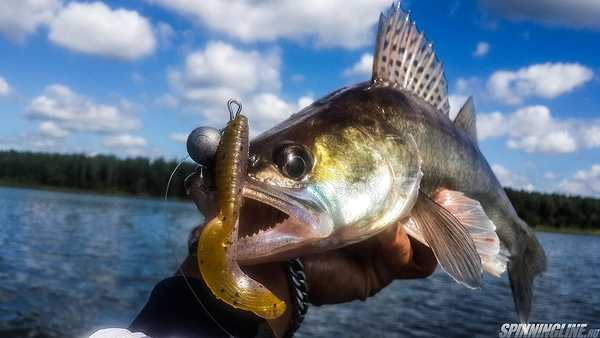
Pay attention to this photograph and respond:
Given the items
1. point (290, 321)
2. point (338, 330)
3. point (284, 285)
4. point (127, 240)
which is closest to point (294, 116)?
point (284, 285)

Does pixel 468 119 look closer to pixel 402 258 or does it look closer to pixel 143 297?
pixel 402 258

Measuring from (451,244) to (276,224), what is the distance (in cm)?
94

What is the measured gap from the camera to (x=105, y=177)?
10712 centimetres

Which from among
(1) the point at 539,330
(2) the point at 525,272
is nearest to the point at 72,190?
(1) the point at 539,330

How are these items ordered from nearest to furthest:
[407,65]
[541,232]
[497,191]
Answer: [407,65]
[497,191]
[541,232]

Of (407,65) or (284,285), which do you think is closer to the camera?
(284,285)

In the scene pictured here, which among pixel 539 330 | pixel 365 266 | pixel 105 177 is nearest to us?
pixel 365 266

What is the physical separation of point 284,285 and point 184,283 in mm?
502

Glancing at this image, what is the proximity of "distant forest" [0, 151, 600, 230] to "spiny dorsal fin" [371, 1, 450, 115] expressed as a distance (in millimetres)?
72426

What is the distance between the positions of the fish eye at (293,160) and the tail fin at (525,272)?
216cm

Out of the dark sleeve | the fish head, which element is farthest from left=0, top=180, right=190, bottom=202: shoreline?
the dark sleeve

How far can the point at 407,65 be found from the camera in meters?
3.48

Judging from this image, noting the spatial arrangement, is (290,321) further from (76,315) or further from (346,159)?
(76,315)

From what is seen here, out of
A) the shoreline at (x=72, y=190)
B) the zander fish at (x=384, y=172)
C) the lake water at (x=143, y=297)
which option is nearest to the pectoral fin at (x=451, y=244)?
the zander fish at (x=384, y=172)
